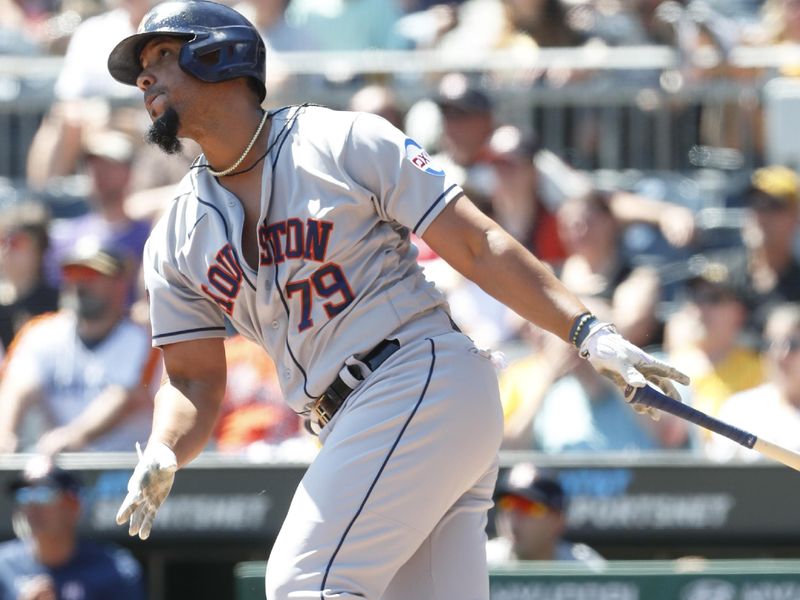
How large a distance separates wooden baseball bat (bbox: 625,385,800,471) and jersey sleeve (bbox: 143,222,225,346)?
1.05m

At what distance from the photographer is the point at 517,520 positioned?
5699 mm

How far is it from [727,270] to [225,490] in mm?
2704

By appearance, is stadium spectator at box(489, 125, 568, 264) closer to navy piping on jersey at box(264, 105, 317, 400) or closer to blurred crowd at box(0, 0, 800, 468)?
blurred crowd at box(0, 0, 800, 468)

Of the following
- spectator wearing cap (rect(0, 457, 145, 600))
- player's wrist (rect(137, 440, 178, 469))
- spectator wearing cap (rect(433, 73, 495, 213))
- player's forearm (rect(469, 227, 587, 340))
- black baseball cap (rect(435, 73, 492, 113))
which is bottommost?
spectator wearing cap (rect(0, 457, 145, 600))

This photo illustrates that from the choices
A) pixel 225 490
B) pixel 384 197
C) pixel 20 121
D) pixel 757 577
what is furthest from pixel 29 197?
pixel 384 197

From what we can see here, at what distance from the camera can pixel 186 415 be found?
3570mm

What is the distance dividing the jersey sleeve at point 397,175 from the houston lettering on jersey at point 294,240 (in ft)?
0.47

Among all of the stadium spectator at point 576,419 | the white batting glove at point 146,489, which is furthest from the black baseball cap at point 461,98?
the white batting glove at point 146,489

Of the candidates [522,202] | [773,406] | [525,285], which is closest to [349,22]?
[522,202]

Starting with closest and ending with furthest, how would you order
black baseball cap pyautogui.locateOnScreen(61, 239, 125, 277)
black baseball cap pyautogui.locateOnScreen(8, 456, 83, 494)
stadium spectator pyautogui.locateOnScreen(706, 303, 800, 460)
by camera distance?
black baseball cap pyautogui.locateOnScreen(8, 456, 83, 494) → stadium spectator pyautogui.locateOnScreen(706, 303, 800, 460) → black baseball cap pyautogui.locateOnScreen(61, 239, 125, 277)

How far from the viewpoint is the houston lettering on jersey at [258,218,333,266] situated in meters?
3.37

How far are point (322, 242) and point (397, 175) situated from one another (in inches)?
9.0

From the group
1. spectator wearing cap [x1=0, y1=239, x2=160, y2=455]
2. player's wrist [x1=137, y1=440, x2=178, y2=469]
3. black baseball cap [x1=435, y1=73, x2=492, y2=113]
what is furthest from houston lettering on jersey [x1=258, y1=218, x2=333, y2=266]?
black baseball cap [x1=435, y1=73, x2=492, y2=113]

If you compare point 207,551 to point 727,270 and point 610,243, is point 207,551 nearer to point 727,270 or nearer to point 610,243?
point 610,243
